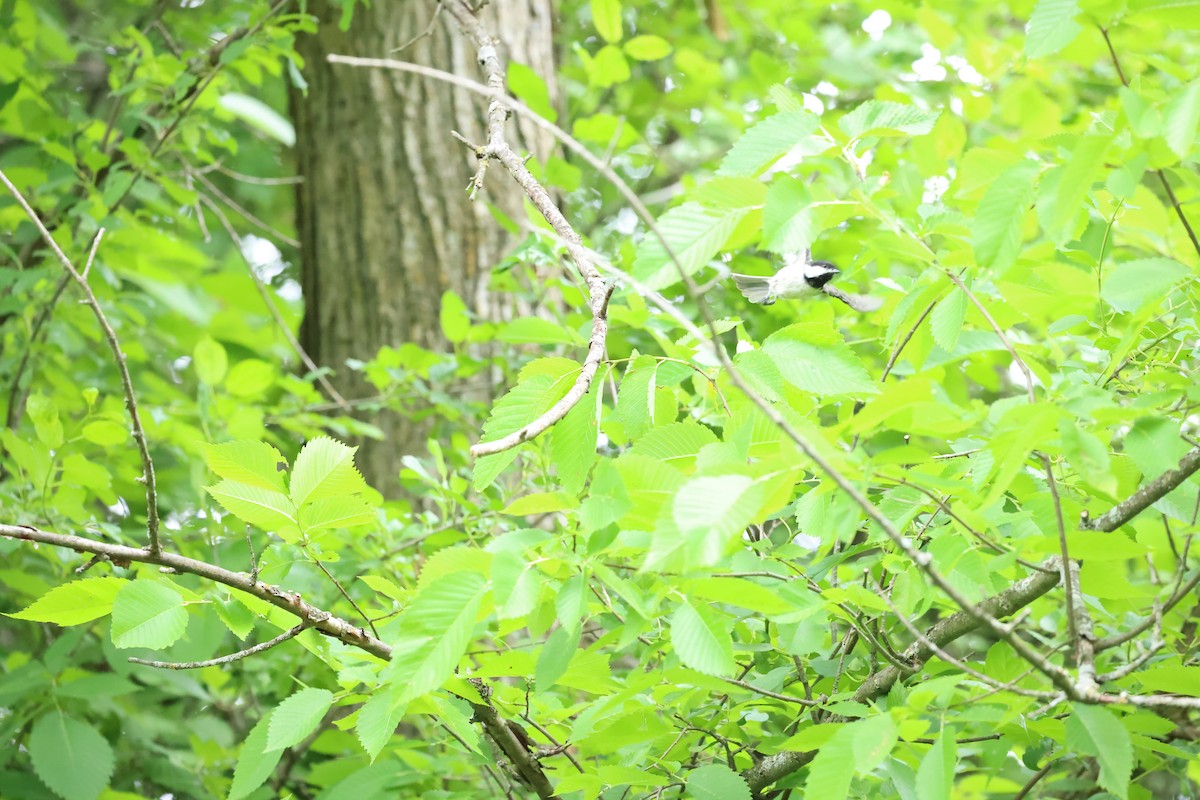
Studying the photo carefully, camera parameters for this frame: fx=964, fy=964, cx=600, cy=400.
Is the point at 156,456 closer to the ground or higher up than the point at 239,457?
closer to the ground

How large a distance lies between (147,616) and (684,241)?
0.67 meters

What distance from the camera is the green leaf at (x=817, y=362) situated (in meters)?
1.01

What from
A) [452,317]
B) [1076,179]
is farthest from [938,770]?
[452,317]

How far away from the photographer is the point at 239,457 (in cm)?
103

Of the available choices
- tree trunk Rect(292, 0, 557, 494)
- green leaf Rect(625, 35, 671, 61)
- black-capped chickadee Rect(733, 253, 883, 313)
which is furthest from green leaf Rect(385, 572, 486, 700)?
tree trunk Rect(292, 0, 557, 494)

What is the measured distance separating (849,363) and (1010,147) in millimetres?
1402

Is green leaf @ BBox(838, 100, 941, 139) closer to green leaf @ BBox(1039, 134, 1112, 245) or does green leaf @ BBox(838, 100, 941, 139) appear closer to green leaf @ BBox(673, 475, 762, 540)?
green leaf @ BBox(1039, 134, 1112, 245)

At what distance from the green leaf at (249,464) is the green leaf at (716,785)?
57 centimetres

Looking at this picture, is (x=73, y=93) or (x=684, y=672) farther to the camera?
(x=73, y=93)

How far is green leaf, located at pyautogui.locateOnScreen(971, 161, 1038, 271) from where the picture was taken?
2.99 ft

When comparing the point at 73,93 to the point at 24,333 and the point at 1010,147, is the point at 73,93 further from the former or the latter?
the point at 1010,147

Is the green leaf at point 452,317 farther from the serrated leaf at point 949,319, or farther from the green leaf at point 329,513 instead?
the serrated leaf at point 949,319

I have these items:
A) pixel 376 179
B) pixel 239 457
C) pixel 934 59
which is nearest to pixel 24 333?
pixel 376 179

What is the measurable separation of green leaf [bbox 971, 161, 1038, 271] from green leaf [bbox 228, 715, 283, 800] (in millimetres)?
921
